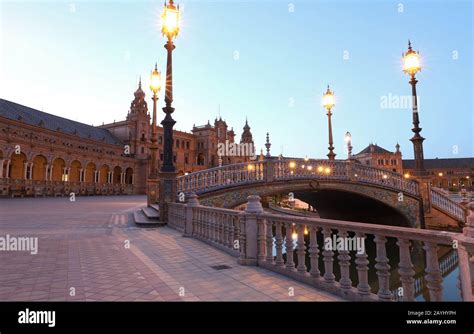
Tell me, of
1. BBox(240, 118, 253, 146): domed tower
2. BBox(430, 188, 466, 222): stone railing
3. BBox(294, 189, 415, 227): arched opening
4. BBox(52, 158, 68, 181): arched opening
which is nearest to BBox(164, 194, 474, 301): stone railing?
BBox(294, 189, 415, 227): arched opening

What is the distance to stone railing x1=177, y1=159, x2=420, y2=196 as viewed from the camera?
12.6 metres

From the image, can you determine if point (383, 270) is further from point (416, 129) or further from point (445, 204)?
point (445, 204)

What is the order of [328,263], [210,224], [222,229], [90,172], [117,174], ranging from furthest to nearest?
[117,174]
[90,172]
[210,224]
[222,229]
[328,263]

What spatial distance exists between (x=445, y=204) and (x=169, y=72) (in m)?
18.1

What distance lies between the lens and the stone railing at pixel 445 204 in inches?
673

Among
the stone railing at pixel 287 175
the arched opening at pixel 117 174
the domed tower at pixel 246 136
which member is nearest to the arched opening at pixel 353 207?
the stone railing at pixel 287 175

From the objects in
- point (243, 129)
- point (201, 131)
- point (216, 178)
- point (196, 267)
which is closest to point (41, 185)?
point (216, 178)

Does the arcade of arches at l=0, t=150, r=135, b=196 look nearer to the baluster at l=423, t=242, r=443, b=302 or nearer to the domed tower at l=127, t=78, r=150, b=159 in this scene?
the domed tower at l=127, t=78, r=150, b=159

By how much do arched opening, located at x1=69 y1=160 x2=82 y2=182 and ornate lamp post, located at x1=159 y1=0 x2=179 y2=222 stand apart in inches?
1562

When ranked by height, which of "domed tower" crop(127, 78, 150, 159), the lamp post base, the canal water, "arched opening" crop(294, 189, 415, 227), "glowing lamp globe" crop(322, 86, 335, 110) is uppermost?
"domed tower" crop(127, 78, 150, 159)

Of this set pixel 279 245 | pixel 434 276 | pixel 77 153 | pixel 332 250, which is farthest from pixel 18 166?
pixel 434 276

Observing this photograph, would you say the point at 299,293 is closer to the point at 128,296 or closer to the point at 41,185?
the point at 128,296

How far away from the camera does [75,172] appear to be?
4484 centimetres

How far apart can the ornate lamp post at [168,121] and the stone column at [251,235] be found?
19.5 ft
